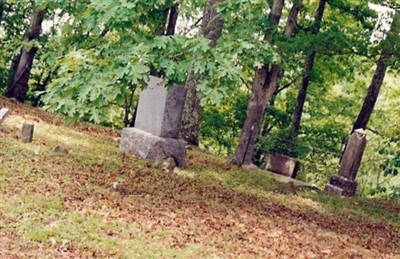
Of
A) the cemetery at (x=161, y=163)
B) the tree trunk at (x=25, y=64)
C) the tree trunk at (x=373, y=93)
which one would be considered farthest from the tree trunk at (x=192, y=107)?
the tree trunk at (x=25, y=64)

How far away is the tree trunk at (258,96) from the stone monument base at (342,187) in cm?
223

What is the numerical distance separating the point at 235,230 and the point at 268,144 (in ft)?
34.2

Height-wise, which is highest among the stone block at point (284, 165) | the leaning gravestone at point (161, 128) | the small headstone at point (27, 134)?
the leaning gravestone at point (161, 128)

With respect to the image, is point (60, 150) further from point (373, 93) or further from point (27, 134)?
point (373, 93)

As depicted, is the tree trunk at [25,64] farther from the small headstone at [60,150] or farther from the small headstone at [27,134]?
the small headstone at [60,150]

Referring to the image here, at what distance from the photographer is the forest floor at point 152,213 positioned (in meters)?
4.77

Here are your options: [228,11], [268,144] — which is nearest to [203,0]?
[228,11]

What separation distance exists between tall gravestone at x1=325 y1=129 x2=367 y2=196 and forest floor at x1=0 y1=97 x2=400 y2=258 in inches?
39.2

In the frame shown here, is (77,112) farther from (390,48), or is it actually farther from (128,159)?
(390,48)

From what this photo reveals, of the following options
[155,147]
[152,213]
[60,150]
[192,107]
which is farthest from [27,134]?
[192,107]

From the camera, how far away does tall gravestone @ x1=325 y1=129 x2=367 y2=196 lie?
1129 cm

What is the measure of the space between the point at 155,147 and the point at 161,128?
1.30 feet

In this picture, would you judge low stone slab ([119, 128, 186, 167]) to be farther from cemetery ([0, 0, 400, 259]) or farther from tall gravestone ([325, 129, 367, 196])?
tall gravestone ([325, 129, 367, 196])

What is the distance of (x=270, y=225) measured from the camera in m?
6.70
